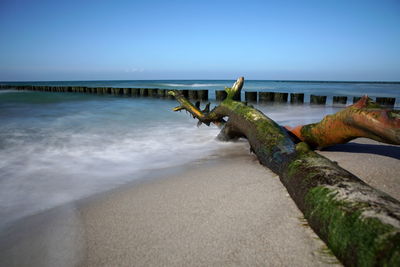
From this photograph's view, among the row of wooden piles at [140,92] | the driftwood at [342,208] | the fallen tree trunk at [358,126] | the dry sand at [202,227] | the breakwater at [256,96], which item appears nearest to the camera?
the driftwood at [342,208]

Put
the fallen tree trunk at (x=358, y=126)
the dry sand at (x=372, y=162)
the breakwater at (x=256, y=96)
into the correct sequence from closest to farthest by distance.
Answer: the fallen tree trunk at (x=358, y=126), the dry sand at (x=372, y=162), the breakwater at (x=256, y=96)

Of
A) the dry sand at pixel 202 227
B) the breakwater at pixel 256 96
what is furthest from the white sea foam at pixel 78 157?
the breakwater at pixel 256 96

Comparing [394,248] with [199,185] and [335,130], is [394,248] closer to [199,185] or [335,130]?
[199,185]

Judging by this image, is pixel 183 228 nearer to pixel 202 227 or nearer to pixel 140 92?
pixel 202 227

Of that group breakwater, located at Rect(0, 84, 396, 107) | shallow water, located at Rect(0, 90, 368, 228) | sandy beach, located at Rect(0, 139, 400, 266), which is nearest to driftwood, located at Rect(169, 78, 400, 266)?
sandy beach, located at Rect(0, 139, 400, 266)

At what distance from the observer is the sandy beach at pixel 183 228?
1.58m

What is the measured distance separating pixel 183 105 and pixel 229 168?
11.8 feet

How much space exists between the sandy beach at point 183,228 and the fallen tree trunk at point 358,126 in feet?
1.45

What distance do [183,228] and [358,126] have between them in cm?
217

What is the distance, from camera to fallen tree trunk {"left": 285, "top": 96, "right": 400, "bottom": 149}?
7.70ft

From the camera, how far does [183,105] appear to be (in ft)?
22.0

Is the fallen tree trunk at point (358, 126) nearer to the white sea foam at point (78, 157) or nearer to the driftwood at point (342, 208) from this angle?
the driftwood at point (342, 208)

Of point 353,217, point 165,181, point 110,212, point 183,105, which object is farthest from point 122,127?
point 353,217

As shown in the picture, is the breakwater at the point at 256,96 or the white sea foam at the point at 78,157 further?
the breakwater at the point at 256,96
